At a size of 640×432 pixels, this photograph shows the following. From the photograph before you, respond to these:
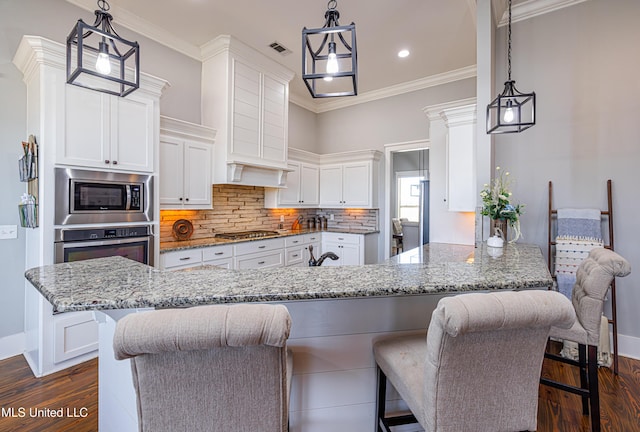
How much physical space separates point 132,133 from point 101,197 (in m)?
0.65

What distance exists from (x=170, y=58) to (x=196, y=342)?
401cm

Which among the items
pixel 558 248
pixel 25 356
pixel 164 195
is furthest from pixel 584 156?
pixel 25 356

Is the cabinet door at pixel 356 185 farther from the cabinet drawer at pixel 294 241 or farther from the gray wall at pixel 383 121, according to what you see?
the cabinet drawer at pixel 294 241

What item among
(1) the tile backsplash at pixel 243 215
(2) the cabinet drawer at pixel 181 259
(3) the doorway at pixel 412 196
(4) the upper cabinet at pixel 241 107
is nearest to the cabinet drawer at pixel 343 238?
(1) the tile backsplash at pixel 243 215

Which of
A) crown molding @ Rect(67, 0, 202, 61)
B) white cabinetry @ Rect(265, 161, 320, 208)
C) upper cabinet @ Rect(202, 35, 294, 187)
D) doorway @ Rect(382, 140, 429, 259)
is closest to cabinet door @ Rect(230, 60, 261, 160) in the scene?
upper cabinet @ Rect(202, 35, 294, 187)

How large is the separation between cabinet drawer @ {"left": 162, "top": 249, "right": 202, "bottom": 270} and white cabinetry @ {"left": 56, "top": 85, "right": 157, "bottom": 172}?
35.5 inches

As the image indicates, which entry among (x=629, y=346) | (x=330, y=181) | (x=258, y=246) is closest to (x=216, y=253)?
(x=258, y=246)

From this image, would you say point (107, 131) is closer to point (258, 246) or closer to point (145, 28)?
point (145, 28)

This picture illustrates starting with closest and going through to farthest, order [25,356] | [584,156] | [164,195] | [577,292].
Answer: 1. [577,292]
2. [25,356]
3. [584,156]
4. [164,195]

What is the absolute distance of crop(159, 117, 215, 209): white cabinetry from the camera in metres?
3.28

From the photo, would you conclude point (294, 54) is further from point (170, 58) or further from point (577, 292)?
point (577, 292)

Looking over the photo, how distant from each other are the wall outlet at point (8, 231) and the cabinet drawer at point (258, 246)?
77.9 inches

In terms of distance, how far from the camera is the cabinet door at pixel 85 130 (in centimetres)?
235

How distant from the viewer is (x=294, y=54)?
4023mm
